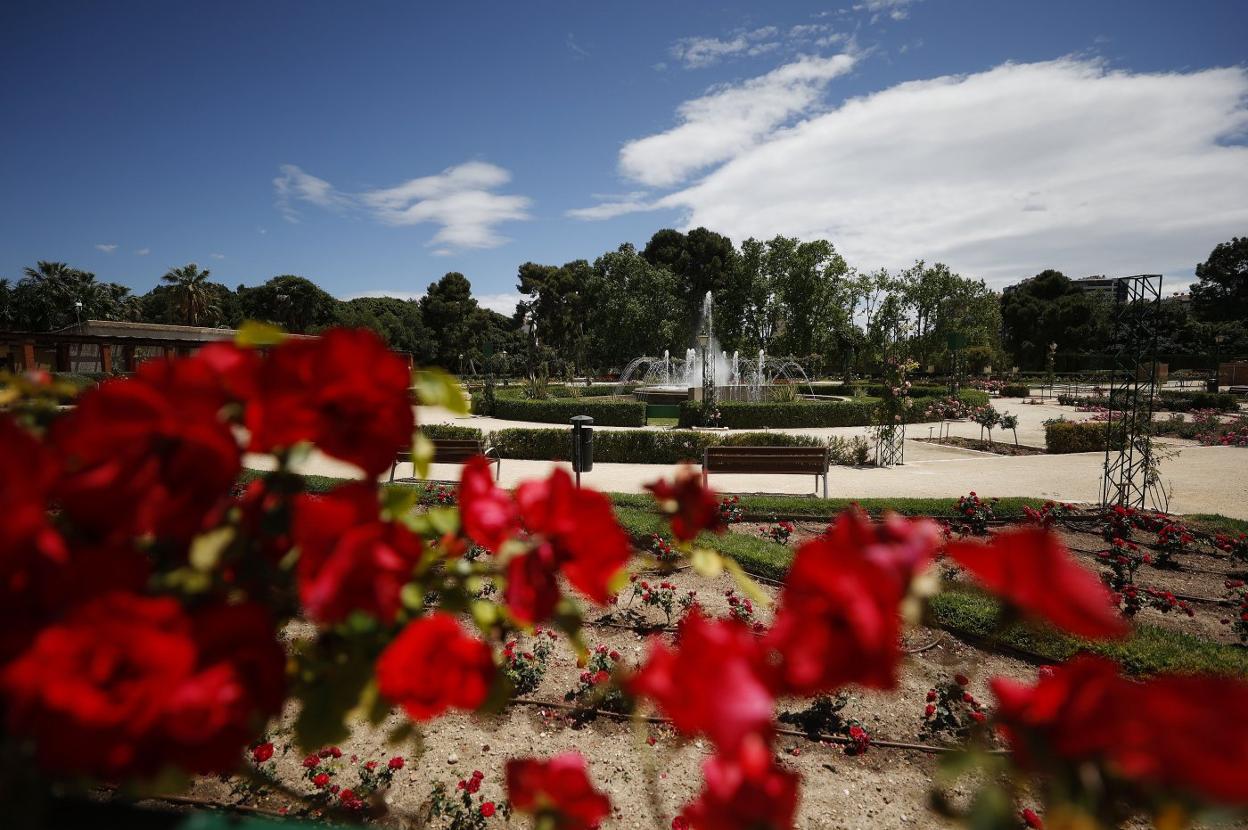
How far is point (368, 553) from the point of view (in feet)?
1.78

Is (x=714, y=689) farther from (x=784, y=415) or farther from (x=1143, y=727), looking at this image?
(x=784, y=415)

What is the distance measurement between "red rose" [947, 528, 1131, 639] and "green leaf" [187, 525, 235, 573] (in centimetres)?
60

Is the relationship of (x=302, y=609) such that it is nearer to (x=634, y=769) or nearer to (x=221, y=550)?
(x=221, y=550)

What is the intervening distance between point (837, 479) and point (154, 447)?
456 inches

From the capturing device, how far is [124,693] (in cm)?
44

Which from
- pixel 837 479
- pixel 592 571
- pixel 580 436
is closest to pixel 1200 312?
pixel 837 479

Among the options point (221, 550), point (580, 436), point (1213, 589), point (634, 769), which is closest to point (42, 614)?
point (221, 550)

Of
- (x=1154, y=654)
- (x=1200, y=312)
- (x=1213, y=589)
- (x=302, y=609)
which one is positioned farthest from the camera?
(x=1200, y=312)

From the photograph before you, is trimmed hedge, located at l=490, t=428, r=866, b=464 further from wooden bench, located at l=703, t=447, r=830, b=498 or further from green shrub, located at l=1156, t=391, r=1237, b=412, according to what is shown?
green shrub, located at l=1156, t=391, r=1237, b=412

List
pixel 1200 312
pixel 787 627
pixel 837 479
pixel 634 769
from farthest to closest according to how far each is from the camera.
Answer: pixel 1200 312, pixel 837 479, pixel 634 769, pixel 787 627

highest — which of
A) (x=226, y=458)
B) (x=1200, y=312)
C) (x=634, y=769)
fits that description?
(x=1200, y=312)

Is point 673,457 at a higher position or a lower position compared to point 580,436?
lower

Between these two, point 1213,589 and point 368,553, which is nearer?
point 368,553

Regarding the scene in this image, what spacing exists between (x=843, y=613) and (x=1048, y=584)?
0.14 m
